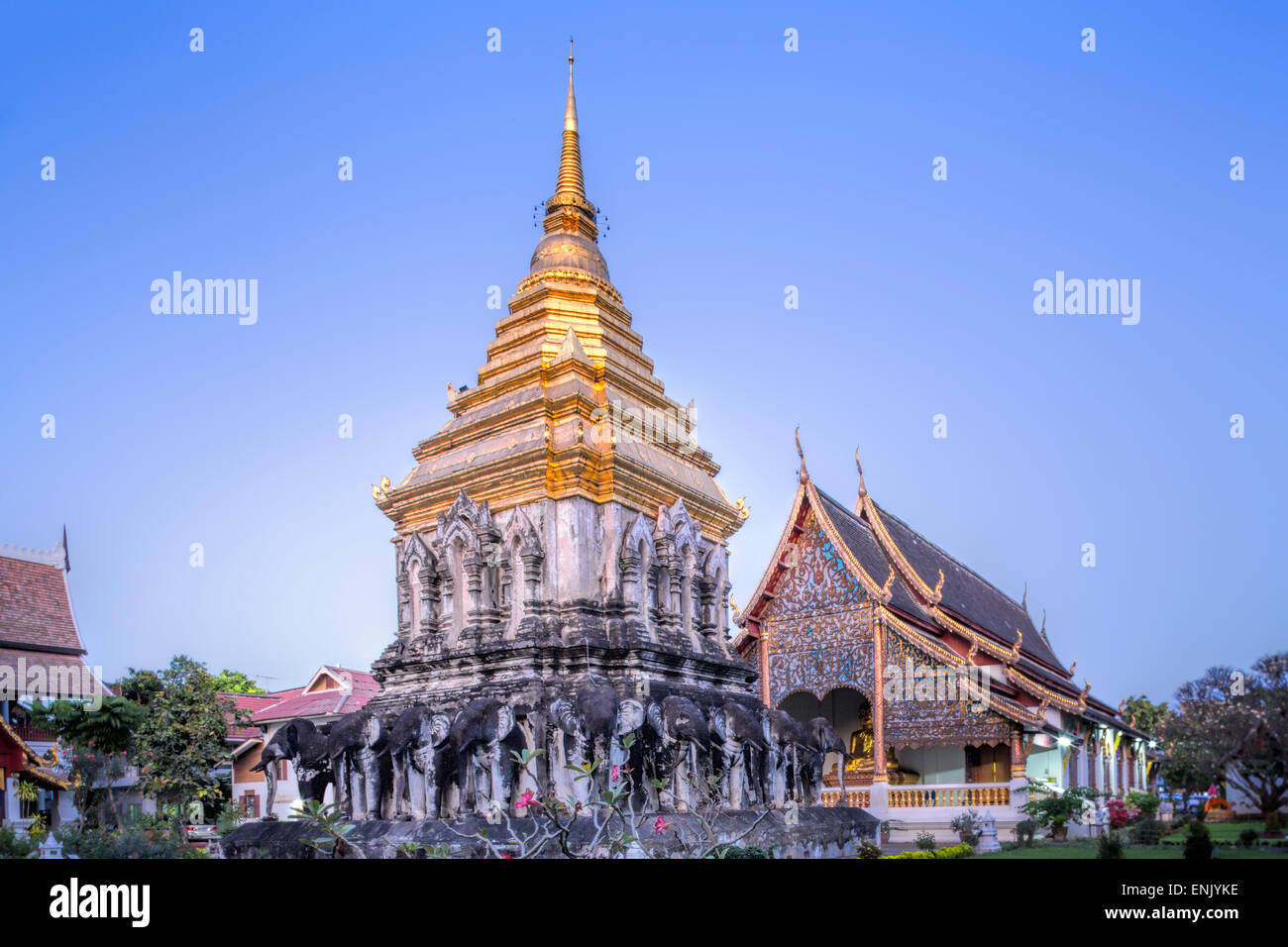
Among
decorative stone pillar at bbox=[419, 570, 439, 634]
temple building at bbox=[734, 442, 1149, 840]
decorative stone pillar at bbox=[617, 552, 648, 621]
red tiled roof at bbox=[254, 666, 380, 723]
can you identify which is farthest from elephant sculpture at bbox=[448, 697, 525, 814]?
red tiled roof at bbox=[254, 666, 380, 723]

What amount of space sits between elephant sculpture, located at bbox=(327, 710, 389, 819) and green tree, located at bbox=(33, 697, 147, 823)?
1109 centimetres

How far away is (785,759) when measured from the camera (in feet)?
39.0

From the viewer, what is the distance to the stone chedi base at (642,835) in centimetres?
946

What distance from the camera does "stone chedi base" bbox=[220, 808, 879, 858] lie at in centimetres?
946

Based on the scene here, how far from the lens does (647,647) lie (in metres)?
12.0

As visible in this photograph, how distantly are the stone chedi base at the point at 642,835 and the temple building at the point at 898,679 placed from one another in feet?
17.9

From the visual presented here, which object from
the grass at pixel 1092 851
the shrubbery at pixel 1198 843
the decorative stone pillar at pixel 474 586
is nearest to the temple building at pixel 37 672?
the decorative stone pillar at pixel 474 586

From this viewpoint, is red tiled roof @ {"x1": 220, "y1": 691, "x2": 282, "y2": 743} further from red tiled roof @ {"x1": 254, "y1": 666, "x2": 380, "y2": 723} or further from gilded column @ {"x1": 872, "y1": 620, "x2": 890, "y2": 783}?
gilded column @ {"x1": 872, "y1": 620, "x2": 890, "y2": 783}

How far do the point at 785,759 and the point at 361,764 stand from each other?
511cm

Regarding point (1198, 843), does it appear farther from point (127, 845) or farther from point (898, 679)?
point (127, 845)

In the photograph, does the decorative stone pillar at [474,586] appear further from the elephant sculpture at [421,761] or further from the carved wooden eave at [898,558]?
the carved wooden eave at [898,558]
